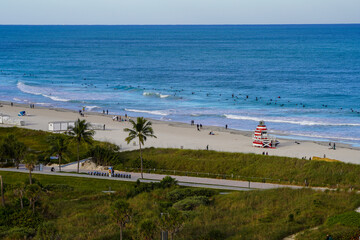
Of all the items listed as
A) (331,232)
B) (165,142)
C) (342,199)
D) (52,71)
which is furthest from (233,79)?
(331,232)

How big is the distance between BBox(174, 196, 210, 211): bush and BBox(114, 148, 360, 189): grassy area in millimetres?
10762

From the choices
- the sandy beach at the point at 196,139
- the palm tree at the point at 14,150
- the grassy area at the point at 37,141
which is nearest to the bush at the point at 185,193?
the grassy area at the point at 37,141

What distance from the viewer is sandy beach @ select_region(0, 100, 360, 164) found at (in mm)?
61312

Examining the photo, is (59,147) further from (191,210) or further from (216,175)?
(191,210)

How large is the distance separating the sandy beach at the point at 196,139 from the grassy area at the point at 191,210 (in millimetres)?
18987

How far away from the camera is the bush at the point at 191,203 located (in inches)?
1485

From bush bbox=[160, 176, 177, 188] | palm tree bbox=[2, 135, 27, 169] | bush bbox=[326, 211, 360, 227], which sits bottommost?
bush bbox=[326, 211, 360, 227]

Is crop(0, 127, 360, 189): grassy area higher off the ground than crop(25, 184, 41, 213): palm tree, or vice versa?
crop(0, 127, 360, 189): grassy area

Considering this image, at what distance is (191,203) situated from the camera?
38.2 meters

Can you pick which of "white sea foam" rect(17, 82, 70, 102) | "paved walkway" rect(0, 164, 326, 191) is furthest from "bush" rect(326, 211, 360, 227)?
"white sea foam" rect(17, 82, 70, 102)

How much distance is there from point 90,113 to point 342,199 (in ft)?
199

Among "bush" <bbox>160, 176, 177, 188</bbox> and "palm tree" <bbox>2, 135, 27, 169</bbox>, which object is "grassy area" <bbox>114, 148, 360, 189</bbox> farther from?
"palm tree" <bbox>2, 135, 27, 169</bbox>

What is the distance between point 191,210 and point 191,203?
1056mm

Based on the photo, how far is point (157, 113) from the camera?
91.8 m
